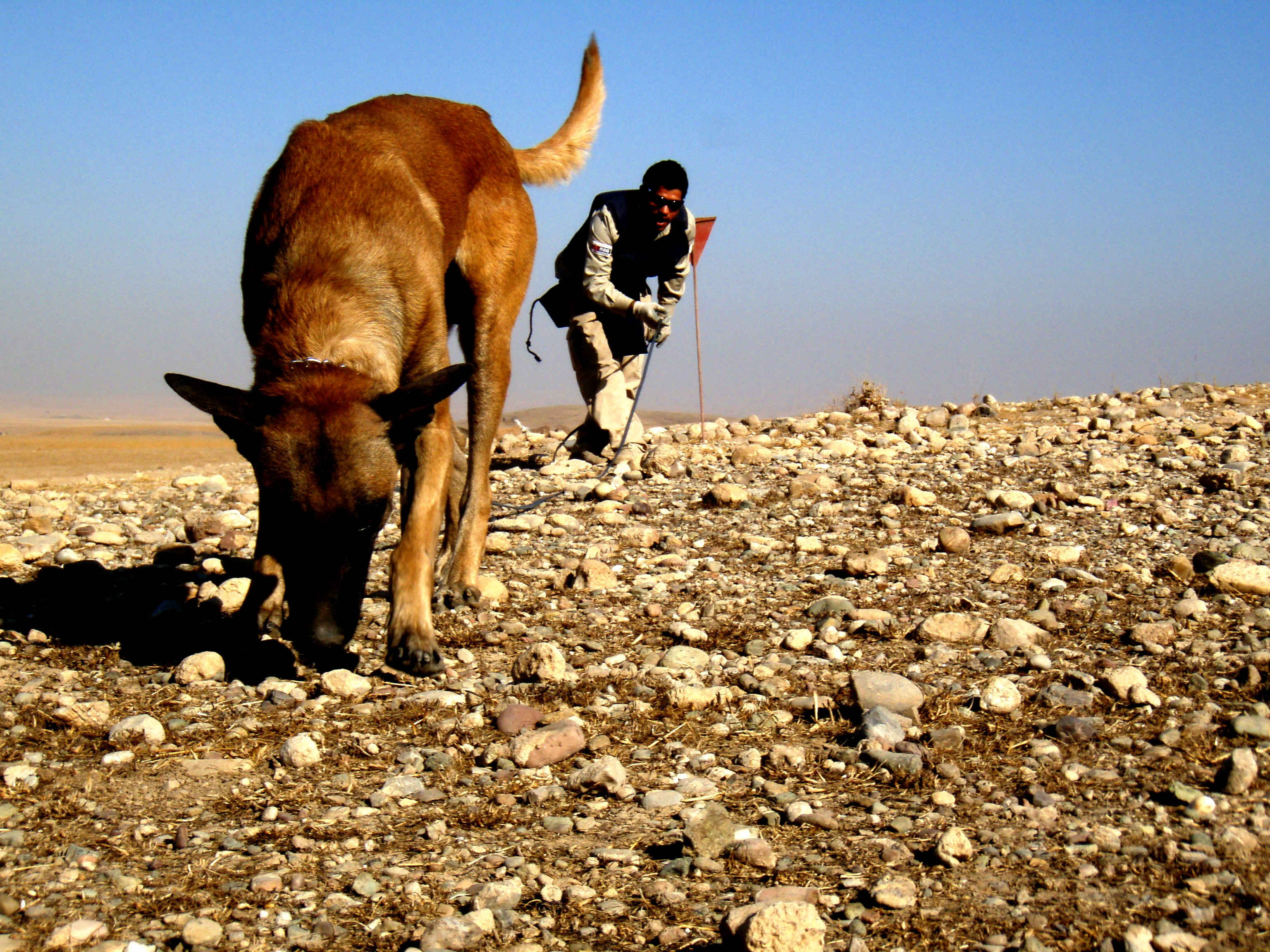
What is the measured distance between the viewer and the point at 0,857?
2.60 meters

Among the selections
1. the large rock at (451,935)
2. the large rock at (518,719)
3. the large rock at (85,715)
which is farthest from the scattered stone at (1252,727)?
the large rock at (85,715)

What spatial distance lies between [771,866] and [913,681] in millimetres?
1445

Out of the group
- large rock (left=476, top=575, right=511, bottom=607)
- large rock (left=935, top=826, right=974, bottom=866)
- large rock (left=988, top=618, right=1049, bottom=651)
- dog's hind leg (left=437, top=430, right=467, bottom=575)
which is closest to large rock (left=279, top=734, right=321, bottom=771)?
large rock (left=476, top=575, right=511, bottom=607)

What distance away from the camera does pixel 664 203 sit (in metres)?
8.31

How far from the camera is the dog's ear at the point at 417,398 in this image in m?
3.78

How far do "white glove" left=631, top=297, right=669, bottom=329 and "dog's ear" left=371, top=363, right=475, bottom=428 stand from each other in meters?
4.79

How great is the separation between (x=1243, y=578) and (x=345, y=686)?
380 centimetres

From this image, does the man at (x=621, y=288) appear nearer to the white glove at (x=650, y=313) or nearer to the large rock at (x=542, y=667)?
the white glove at (x=650, y=313)

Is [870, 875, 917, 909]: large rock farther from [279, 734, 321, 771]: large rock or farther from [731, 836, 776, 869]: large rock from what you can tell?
[279, 734, 321, 771]: large rock

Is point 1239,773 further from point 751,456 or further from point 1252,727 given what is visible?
point 751,456

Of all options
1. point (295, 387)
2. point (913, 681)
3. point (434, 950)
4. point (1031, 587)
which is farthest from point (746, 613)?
point (434, 950)

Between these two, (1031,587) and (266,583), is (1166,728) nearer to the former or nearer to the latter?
(1031,587)

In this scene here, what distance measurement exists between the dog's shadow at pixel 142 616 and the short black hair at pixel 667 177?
14.8ft

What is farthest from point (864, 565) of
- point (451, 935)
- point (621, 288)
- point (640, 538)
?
point (621, 288)
